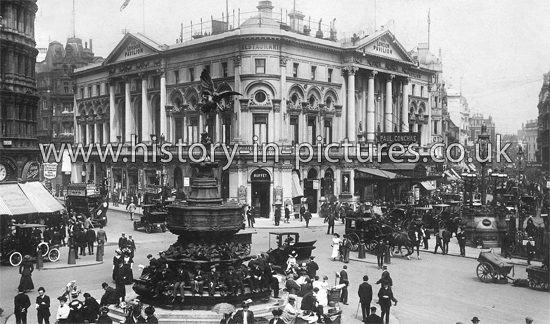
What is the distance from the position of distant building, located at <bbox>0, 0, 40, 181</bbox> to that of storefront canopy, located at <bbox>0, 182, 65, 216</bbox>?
1013mm

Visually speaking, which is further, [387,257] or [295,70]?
[295,70]

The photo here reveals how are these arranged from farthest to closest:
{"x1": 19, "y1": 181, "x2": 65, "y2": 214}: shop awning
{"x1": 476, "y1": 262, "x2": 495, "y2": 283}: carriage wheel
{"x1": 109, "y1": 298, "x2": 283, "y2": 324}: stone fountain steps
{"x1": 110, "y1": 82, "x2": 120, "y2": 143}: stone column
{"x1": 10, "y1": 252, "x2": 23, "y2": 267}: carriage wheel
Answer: {"x1": 110, "y1": 82, "x2": 120, "y2": 143}: stone column < {"x1": 19, "y1": 181, "x2": 65, "y2": 214}: shop awning < {"x1": 10, "y1": 252, "x2": 23, "y2": 267}: carriage wheel < {"x1": 476, "y1": 262, "x2": 495, "y2": 283}: carriage wheel < {"x1": 109, "y1": 298, "x2": 283, "y2": 324}: stone fountain steps

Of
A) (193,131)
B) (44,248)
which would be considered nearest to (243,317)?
(44,248)

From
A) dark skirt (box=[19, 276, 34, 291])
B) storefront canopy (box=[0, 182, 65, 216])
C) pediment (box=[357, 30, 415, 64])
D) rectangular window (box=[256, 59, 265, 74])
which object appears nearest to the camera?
dark skirt (box=[19, 276, 34, 291])

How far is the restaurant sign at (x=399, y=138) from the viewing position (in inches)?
2232

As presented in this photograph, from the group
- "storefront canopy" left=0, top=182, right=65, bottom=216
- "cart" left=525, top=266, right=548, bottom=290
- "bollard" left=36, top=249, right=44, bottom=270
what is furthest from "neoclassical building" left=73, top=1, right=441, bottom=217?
"cart" left=525, top=266, right=548, bottom=290

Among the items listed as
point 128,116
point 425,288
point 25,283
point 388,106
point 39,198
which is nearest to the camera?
point 25,283

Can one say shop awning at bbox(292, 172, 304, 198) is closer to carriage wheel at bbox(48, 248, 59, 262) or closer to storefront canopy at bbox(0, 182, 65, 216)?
storefront canopy at bbox(0, 182, 65, 216)

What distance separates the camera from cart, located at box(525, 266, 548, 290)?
21.7 m

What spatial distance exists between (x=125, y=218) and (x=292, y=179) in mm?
14793

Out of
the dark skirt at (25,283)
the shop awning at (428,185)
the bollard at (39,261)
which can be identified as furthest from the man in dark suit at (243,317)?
the shop awning at (428,185)

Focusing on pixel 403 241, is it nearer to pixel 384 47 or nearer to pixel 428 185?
pixel 384 47

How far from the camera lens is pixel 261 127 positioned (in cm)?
5038

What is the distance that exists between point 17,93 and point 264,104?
816 inches
